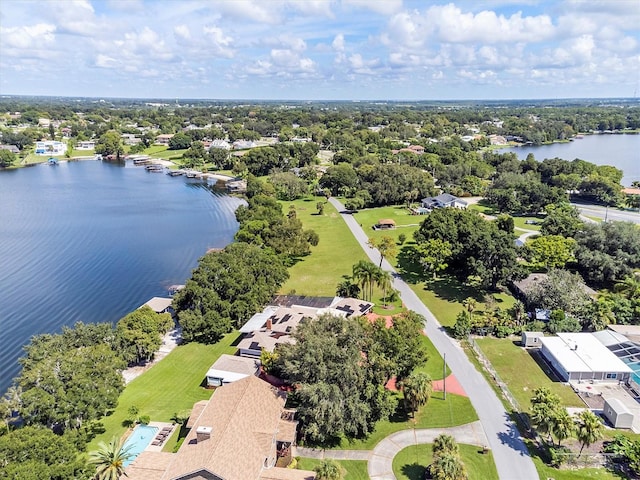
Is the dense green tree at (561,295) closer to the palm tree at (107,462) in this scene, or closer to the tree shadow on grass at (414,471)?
the tree shadow on grass at (414,471)

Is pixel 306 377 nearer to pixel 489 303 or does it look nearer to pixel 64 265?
pixel 489 303

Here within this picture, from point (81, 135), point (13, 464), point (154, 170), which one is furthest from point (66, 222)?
point (81, 135)

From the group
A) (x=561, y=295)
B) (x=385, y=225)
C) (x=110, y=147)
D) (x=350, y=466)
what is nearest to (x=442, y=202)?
(x=385, y=225)

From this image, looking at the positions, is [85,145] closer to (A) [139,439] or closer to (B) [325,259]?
(B) [325,259]

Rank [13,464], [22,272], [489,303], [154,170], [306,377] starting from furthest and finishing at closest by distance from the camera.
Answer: [154,170], [22,272], [489,303], [306,377], [13,464]

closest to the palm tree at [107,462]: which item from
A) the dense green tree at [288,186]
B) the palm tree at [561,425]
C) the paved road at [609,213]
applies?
the palm tree at [561,425]

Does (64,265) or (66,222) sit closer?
(64,265)
